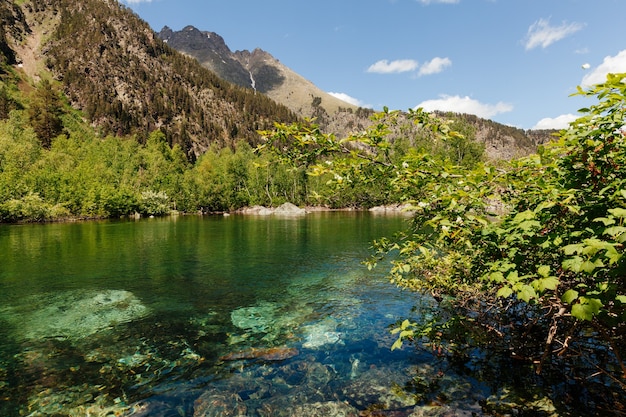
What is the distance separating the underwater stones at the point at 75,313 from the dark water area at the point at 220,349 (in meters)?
0.06

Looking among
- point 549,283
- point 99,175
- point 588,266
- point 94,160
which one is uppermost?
point 94,160

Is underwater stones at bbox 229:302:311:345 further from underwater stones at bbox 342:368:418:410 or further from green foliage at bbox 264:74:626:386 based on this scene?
green foliage at bbox 264:74:626:386

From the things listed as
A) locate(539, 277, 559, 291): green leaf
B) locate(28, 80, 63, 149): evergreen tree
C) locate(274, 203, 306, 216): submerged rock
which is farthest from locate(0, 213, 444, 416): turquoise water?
locate(28, 80, 63, 149): evergreen tree

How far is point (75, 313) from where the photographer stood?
1831cm

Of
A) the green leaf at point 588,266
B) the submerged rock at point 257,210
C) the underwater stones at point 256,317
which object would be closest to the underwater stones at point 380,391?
the underwater stones at point 256,317

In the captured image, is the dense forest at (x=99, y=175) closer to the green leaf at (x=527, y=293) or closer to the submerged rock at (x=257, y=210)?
the submerged rock at (x=257, y=210)

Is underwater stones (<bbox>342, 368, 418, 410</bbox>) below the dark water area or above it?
above

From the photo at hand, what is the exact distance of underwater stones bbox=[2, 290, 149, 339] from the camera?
15953 mm

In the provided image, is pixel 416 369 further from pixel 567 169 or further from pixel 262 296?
pixel 262 296

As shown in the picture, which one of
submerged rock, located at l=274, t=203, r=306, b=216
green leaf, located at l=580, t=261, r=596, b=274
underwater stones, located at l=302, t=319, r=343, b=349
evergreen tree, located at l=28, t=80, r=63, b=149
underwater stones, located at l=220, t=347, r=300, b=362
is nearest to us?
green leaf, located at l=580, t=261, r=596, b=274

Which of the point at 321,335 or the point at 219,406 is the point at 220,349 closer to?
the point at 321,335

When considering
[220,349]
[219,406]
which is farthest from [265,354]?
[219,406]

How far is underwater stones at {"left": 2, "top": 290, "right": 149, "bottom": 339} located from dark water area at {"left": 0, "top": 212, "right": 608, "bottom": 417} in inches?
2.5

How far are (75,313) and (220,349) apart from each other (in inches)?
383
